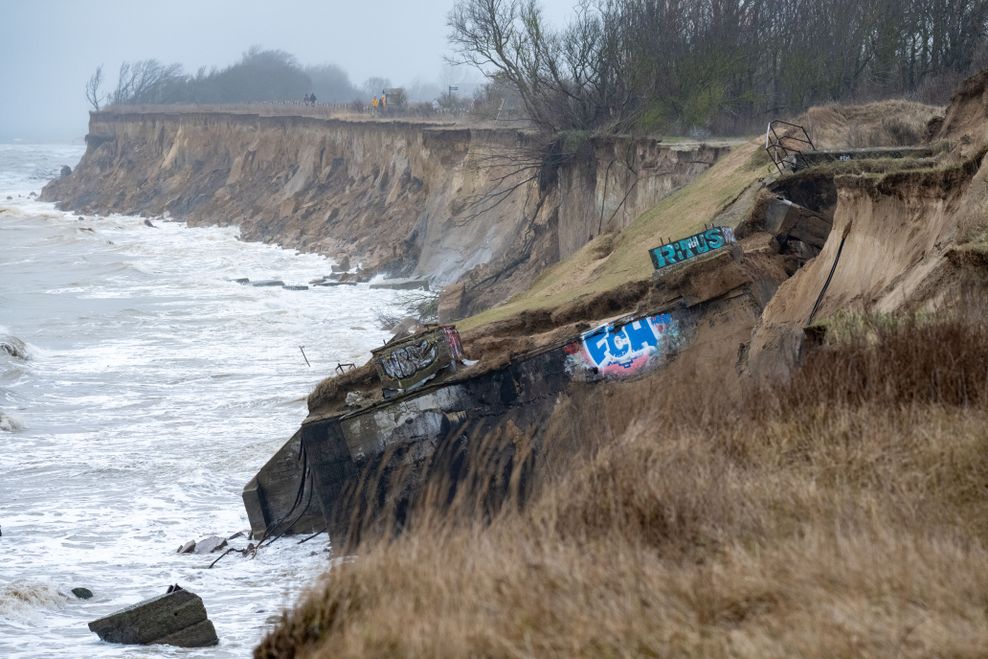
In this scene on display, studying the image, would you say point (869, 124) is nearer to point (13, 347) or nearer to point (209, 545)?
point (209, 545)

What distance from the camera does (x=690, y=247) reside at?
44.8 ft

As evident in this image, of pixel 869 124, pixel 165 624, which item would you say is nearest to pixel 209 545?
pixel 165 624

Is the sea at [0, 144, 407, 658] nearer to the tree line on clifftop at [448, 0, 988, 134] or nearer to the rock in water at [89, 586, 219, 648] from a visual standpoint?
the rock in water at [89, 586, 219, 648]

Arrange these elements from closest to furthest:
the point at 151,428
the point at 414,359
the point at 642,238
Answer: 1. the point at 414,359
2. the point at 642,238
3. the point at 151,428

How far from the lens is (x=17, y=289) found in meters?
44.2

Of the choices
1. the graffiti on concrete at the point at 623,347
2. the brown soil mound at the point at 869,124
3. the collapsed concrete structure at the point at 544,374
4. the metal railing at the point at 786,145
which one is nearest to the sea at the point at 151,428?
the collapsed concrete structure at the point at 544,374

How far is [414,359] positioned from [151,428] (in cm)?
916

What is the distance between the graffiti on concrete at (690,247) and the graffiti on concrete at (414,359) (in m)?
2.52

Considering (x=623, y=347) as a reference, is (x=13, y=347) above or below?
below

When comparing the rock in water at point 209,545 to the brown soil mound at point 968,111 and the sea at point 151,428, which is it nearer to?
the sea at point 151,428

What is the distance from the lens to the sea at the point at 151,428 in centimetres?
1252

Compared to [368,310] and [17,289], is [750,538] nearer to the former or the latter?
[368,310]

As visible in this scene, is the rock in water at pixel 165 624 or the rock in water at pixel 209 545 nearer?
the rock in water at pixel 165 624

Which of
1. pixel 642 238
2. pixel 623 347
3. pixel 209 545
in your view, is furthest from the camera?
pixel 642 238
